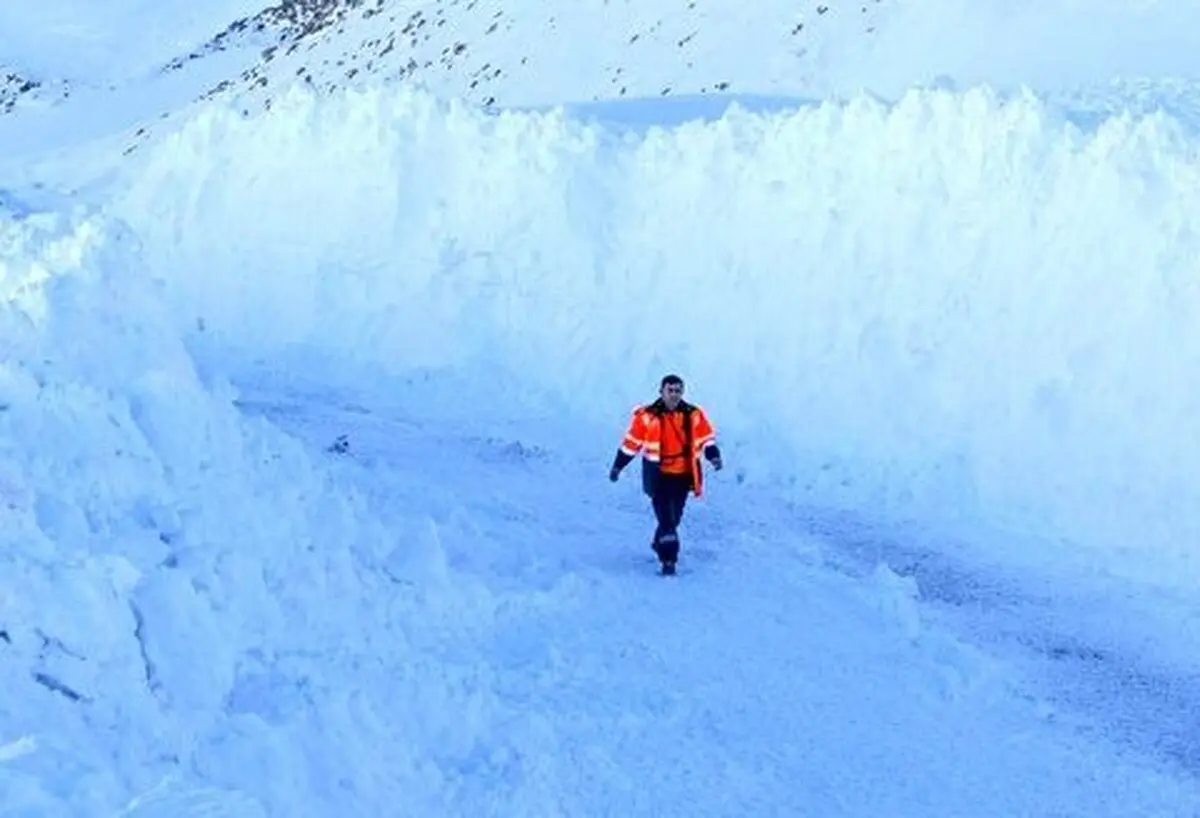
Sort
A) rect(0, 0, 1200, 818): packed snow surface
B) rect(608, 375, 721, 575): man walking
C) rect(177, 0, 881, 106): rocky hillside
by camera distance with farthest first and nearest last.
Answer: rect(177, 0, 881, 106): rocky hillside, rect(608, 375, 721, 575): man walking, rect(0, 0, 1200, 818): packed snow surface

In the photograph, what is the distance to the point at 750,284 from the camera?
54.8 feet

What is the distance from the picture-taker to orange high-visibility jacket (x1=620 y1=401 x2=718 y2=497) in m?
11.7

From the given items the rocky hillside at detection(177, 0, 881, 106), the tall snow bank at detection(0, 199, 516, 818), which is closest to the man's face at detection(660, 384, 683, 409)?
the tall snow bank at detection(0, 199, 516, 818)

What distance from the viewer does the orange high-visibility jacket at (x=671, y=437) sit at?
11680mm

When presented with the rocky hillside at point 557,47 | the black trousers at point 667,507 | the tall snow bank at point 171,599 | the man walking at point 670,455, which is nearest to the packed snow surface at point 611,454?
the tall snow bank at point 171,599

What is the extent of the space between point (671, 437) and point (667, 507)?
505mm

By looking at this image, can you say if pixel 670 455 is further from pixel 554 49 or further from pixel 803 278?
pixel 554 49

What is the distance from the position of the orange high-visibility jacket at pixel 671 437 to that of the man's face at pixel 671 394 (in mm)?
54

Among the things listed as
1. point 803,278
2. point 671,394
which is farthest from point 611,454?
point 671,394

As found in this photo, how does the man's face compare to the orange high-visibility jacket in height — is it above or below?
above

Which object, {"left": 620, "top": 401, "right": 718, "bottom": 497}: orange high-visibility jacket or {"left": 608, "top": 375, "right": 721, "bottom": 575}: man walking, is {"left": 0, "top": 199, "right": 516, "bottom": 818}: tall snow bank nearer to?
{"left": 608, "top": 375, "right": 721, "bottom": 575}: man walking

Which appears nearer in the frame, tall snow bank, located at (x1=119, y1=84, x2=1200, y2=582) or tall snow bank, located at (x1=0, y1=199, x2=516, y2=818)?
tall snow bank, located at (x1=0, y1=199, x2=516, y2=818)

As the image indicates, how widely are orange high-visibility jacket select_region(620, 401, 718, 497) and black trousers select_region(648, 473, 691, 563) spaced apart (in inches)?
2.9

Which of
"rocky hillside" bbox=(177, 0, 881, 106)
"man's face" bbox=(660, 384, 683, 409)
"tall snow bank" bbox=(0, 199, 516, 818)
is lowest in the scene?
"tall snow bank" bbox=(0, 199, 516, 818)
